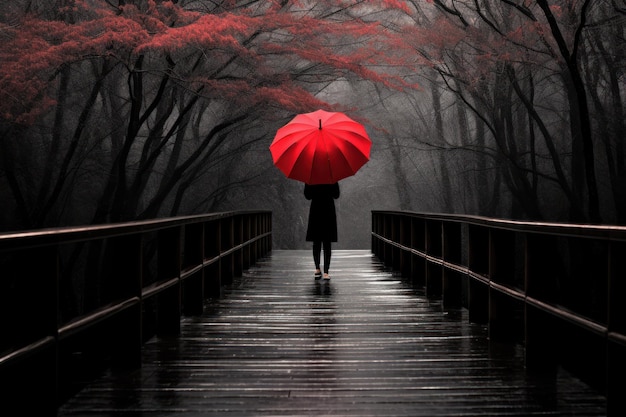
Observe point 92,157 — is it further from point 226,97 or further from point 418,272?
point 418,272

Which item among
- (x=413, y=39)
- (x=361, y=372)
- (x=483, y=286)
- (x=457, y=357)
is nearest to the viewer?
(x=361, y=372)

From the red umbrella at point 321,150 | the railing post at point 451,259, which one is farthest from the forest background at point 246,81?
the railing post at point 451,259

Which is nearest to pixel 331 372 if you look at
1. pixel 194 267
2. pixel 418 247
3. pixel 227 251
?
pixel 194 267

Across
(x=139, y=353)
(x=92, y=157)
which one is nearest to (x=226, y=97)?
(x=92, y=157)

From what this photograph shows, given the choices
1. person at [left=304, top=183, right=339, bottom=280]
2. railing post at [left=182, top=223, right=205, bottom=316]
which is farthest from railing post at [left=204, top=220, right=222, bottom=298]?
person at [left=304, top=183, right=339, bottom=280]

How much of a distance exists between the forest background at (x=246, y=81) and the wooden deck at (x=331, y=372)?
734 centimetres

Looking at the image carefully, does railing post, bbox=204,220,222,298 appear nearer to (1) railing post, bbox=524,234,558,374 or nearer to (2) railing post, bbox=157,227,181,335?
(2) railing post, bbox=157,227,181,335

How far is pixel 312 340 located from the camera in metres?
6.56

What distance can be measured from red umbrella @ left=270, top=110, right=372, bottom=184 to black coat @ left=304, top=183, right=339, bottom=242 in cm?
52

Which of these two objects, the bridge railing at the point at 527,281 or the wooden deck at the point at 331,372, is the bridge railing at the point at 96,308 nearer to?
the wooden deck at the point at 331,372

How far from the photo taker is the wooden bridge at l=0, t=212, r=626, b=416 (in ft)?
12.6

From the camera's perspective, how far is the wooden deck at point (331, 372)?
4332 millimetres

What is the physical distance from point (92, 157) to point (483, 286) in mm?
15789

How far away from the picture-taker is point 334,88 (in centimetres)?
4816
